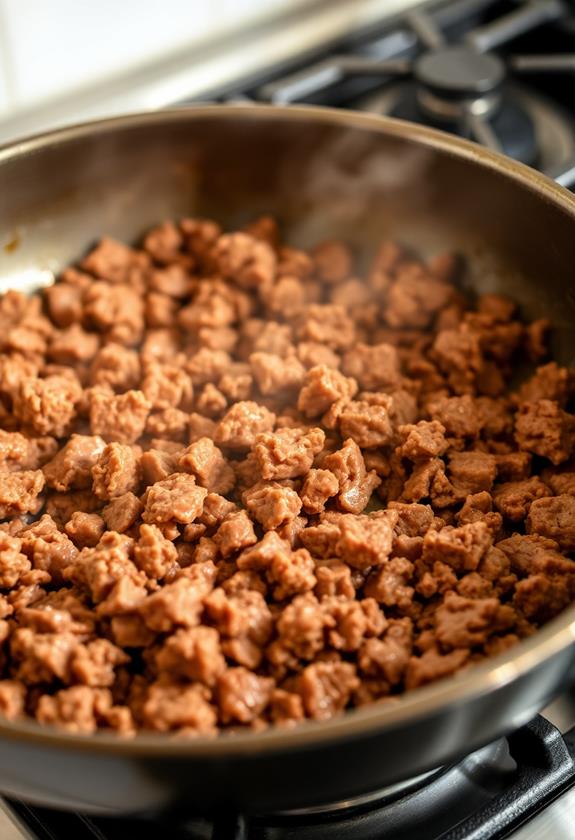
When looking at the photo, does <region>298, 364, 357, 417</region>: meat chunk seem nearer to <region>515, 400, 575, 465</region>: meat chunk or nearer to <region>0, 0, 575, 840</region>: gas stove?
<region>515, 400, 575, 465</region>: meat chunk

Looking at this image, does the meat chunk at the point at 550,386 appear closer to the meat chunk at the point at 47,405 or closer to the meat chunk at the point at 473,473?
the meat chunk at the point at 473,473

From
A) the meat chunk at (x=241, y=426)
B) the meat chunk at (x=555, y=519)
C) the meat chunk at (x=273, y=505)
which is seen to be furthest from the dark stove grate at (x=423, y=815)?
the meat chunk at (x=241, y=426)

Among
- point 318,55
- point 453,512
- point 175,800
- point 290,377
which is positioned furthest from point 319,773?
point 318,55

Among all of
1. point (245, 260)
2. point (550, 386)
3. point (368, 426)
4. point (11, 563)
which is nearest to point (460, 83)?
point (245, 260)

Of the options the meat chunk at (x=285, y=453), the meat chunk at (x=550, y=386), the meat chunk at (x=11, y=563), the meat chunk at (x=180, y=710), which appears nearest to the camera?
the meat chunk at (x=180, y=710)

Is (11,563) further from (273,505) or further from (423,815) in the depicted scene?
(423,815)

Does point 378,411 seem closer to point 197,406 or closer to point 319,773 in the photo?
point 197,406
